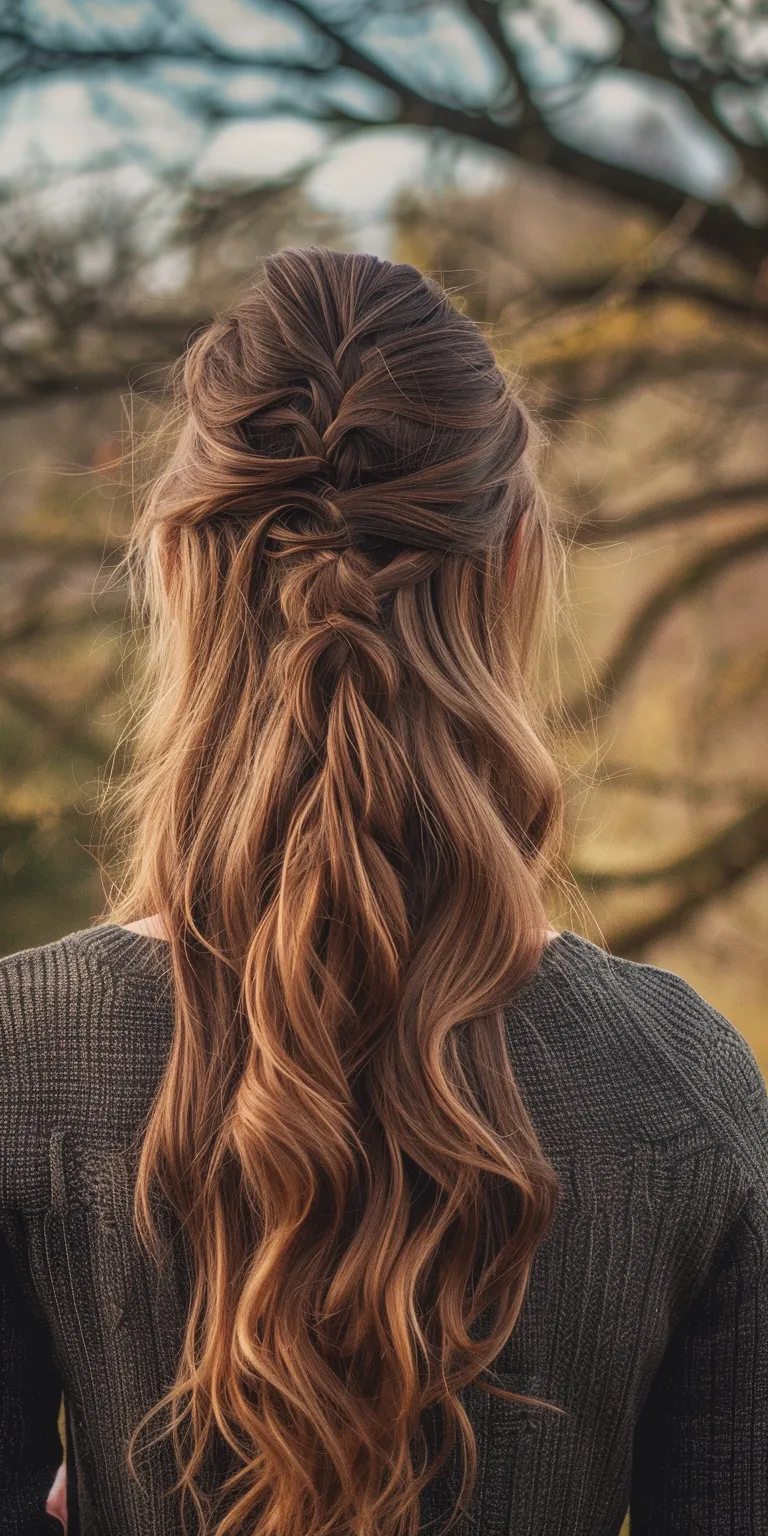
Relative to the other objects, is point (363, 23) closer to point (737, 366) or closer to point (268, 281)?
point (737, 366)

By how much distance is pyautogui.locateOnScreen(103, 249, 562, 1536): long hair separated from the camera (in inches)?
30.0

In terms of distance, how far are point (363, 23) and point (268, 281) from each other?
2.04m

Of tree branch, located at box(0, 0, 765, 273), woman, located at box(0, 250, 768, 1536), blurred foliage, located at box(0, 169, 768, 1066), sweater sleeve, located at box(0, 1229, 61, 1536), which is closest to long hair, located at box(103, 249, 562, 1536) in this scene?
woman, located at box(0, 250, 768, 1536)

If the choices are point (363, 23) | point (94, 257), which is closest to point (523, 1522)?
point (94, 257)

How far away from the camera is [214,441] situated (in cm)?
81

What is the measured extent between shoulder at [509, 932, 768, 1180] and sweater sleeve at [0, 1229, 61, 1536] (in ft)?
1.32

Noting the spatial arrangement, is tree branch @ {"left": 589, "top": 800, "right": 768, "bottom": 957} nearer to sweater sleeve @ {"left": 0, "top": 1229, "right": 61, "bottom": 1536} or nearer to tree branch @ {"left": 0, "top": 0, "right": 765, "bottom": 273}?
tree branch @ {"left": 0, "top": 0, "right": 765, "bottom": 273}

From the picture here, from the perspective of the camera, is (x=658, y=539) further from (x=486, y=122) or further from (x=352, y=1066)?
(x=352, y=1066)

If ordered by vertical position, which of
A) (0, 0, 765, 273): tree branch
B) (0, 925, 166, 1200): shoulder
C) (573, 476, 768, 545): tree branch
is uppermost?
(0, 0, 765, 273): tree branch

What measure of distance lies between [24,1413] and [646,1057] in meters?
0.52

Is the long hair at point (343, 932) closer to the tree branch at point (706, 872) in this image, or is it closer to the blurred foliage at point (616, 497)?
the blurred foliage at point (616, 497)

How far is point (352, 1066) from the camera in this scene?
784 millimetres

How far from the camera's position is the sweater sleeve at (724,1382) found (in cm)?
84

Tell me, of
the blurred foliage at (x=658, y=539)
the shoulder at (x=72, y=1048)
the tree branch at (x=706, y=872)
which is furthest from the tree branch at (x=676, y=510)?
Answer: the shoulder at (x=72, y=1048)
